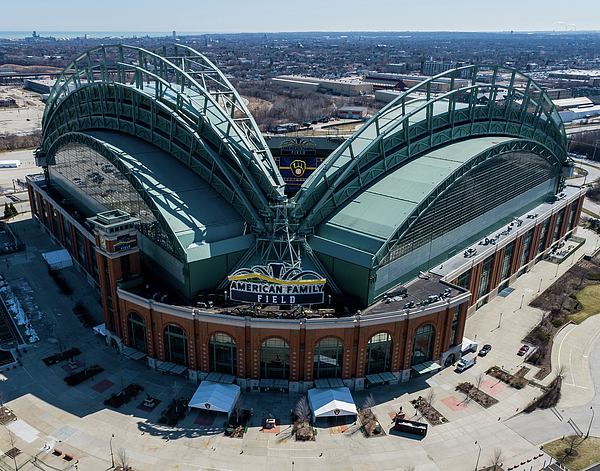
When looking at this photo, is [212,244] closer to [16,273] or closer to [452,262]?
[452,262]

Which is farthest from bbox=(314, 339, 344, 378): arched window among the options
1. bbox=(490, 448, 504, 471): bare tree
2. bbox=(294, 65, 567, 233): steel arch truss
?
bbox=(490, 448, 504, 471): bare tree

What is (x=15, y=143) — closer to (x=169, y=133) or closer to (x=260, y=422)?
(x=169, y=133)

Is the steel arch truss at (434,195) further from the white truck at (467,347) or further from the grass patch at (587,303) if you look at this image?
the grass patch at (587,303)

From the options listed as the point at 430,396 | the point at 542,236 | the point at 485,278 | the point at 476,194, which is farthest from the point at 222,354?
the point at 542,236

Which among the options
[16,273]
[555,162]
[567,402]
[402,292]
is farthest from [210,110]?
[555,162]

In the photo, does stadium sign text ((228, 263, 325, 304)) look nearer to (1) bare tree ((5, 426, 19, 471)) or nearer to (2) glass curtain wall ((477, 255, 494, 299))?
(1) bare tree ((5, 426, 19, 471))

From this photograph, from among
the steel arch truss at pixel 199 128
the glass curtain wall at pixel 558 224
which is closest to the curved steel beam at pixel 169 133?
the steel arch truss at pixel 199 128
